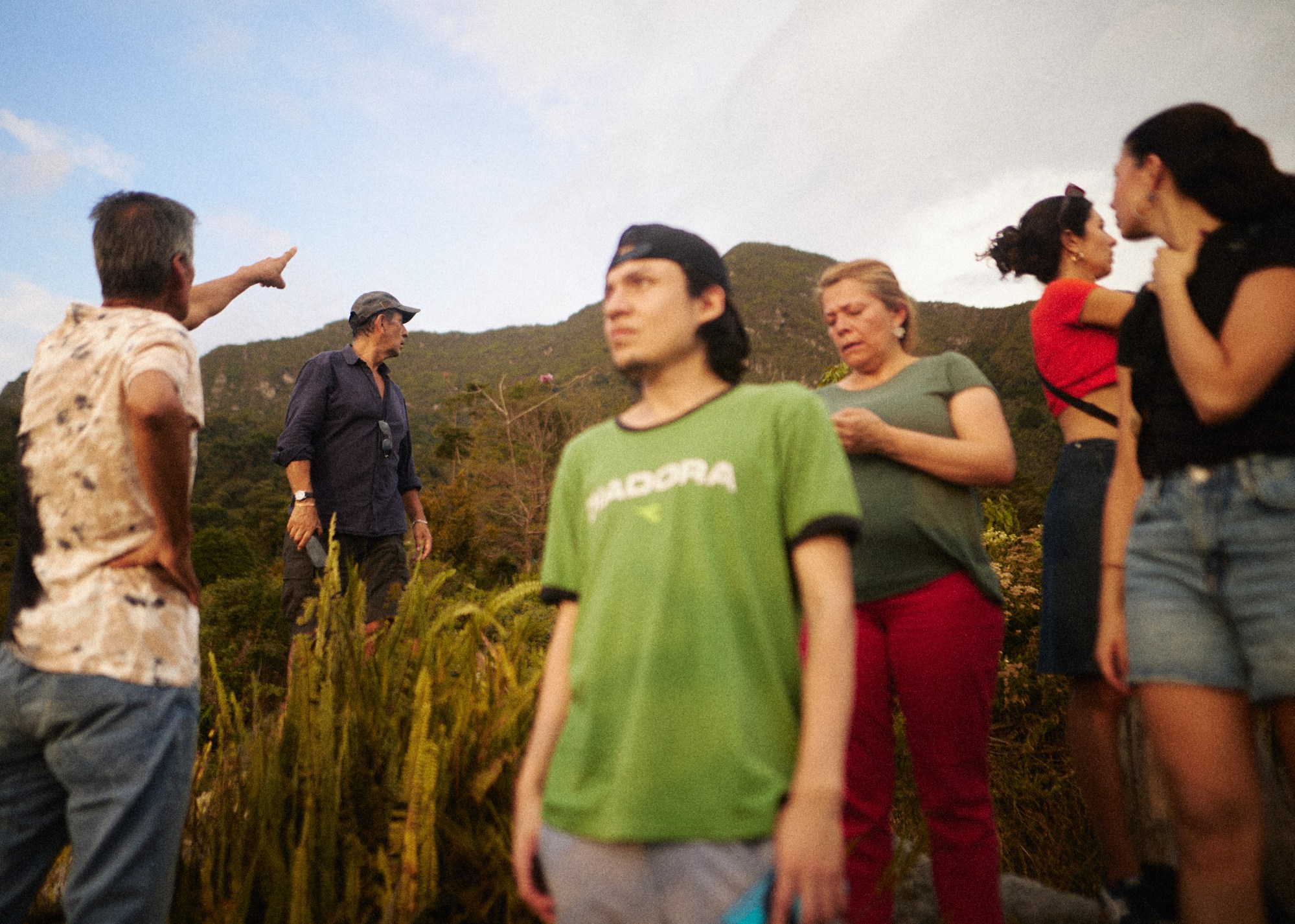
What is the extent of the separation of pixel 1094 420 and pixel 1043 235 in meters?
0.73

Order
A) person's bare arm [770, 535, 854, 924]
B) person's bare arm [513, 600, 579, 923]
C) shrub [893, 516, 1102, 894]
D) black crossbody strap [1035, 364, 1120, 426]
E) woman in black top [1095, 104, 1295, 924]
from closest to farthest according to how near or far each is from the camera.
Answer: person's bare arm [770, 535, 854, 924] < person's bare arm [513, 600, 579, 923] < woman in black top [1095, 104, 1295, 924] < black crossbody strap [1035, 364, 1120, 426] < shrub [893, 516, 1102, 894]

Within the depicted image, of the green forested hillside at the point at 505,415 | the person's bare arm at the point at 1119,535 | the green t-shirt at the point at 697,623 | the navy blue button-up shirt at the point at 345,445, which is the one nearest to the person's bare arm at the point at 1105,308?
the green forested hillside at the point at 505,415

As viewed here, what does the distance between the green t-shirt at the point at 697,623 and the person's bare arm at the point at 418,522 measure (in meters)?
3.26

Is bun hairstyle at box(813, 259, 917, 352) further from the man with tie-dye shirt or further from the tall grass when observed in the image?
the man with tie-dye shirt

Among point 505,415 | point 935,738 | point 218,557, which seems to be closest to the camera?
point 935,738

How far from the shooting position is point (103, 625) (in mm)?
1472

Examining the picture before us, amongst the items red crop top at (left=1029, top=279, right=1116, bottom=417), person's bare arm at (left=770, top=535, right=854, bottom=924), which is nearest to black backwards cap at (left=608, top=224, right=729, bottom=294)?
person's bare arm at (left=770, top=535, right=854, bottom=924)

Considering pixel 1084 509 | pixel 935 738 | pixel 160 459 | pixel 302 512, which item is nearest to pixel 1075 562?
pixel 1084 509

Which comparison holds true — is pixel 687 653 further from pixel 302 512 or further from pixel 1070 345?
pixel 302 512

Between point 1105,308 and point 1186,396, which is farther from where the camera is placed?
point 1105,308

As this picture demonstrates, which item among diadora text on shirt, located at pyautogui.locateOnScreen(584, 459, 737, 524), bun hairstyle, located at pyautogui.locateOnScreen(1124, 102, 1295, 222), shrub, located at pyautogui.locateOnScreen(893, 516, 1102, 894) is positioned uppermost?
bun hairstyle, located at pyautogui.locateOnScreen(1124, 102, 1295, 222)

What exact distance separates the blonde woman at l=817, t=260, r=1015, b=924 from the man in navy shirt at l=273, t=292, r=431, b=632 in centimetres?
251

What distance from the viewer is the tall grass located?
68.3 inches

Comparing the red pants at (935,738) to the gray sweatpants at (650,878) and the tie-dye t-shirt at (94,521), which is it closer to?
the gray sweatpants at (650,878)
